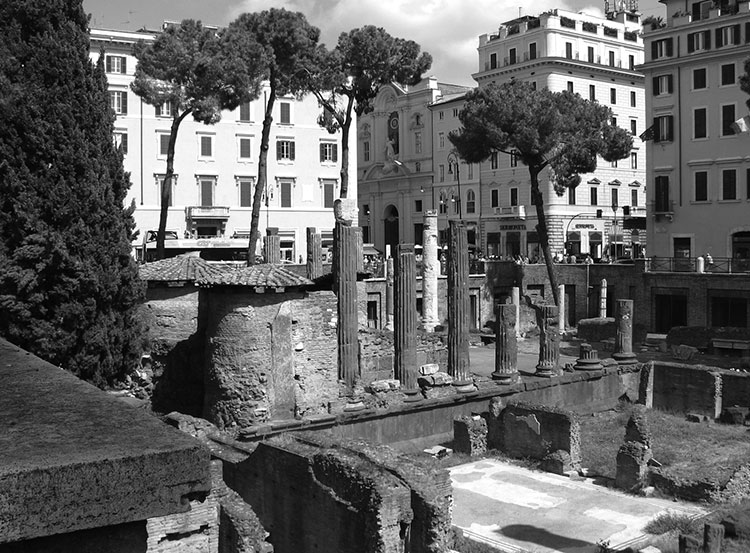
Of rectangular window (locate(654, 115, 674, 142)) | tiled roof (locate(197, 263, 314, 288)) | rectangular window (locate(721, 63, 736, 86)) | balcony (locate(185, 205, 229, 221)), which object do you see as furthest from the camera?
balcony (locate(185, 205, 229, 221))

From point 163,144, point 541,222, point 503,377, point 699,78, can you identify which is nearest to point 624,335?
point 503,377

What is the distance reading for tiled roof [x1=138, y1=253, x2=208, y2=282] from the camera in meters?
18.2

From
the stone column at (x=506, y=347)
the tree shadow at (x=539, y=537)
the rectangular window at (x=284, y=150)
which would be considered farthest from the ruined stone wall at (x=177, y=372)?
the rectangular window at (x=284, y=150)

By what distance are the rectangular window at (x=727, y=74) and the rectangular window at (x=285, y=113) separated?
22709mm

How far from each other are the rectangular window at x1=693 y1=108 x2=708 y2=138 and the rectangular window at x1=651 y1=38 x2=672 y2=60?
3359mm

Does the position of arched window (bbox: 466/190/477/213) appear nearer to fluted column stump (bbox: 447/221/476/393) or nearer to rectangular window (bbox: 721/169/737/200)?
rectangular window (bbox: 721/169/737/200)

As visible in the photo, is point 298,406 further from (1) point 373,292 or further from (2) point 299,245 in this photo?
(2) point 299,245

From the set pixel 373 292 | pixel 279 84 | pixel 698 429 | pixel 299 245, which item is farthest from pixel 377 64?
pixel 698 429

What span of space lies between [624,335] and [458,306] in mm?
6420

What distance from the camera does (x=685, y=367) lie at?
73.2 feet

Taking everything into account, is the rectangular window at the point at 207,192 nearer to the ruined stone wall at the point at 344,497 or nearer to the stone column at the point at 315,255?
the stone column at the point at 315,255

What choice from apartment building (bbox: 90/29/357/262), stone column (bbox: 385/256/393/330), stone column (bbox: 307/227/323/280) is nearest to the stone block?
stone column (bbox: 307/227/323/280)

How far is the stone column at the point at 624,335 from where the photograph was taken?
81.8 feet

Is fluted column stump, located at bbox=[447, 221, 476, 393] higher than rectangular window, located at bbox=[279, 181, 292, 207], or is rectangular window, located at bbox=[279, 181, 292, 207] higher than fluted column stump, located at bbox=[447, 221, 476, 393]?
rectangular window, located at bbox=[279, 181, 292, 207]
